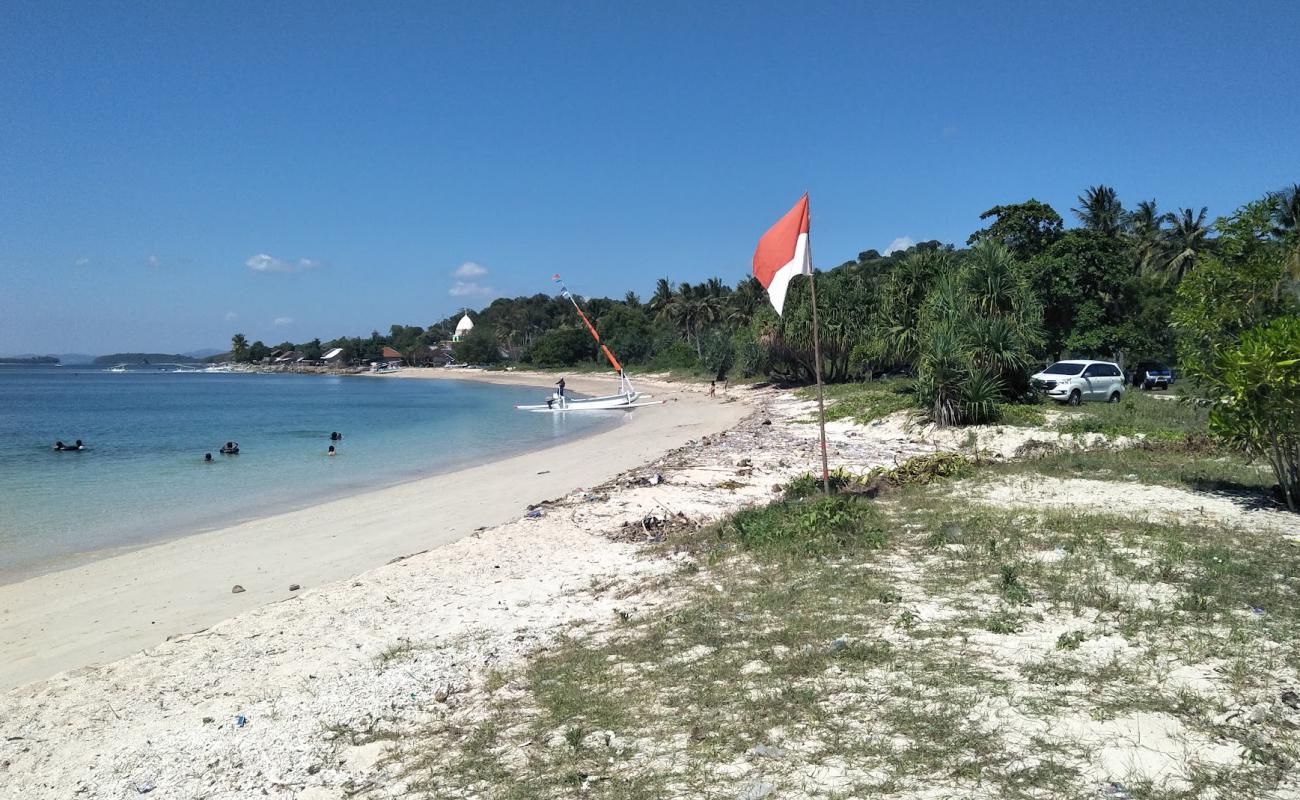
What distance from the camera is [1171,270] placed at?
155 feet

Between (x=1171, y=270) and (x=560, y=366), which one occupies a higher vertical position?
(x=1171, y=270)

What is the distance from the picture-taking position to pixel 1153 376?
121 ft

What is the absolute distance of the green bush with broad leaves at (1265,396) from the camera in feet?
27.3

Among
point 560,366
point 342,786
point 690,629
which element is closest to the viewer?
point 342,786

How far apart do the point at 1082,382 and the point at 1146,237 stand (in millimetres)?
38694

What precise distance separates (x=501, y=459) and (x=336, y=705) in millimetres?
18446

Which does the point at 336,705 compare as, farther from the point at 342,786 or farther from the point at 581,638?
the point at 581,638

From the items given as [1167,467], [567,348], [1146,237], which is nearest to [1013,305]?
[1167,467]

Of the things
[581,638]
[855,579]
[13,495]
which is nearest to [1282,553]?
[855,579]

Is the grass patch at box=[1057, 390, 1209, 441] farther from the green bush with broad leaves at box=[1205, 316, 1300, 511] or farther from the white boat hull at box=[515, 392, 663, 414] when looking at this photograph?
the white boat hull at box=[515, 392, 663, 414]

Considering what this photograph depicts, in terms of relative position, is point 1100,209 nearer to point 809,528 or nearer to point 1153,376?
point 1153,376

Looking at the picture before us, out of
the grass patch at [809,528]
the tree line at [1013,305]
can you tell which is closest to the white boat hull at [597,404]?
the tree line at [1013,305]

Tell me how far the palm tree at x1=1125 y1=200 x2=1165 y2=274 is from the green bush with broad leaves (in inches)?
1935

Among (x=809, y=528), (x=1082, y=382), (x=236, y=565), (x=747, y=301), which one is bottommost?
(x=236, y=565)
